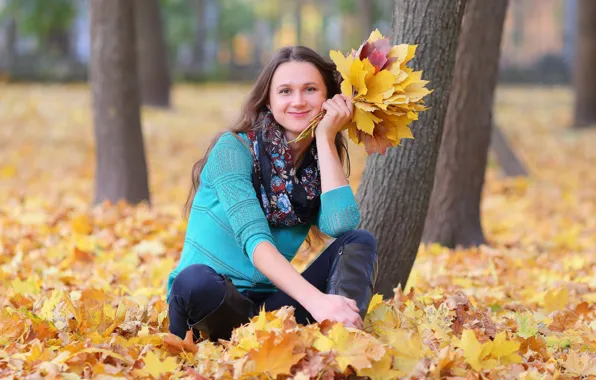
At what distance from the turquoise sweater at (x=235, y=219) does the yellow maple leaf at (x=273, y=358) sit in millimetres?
420

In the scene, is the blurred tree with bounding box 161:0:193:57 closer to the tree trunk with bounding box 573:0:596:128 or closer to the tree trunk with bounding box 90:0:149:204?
the tree trunk with bounding box 573:0:596:128

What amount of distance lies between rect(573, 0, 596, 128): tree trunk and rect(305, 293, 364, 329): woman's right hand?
11373 millimetres

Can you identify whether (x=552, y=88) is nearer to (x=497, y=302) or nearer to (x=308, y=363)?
(x=497, y=302)

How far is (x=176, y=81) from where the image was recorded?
22891 mm

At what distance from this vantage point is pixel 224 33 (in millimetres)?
35625

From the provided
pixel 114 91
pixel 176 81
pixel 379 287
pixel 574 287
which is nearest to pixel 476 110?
pixel 574 287

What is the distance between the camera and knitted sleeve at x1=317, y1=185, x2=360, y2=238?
296 centimetres

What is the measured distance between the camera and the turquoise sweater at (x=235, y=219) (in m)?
2.87

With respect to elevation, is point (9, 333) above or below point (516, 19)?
below

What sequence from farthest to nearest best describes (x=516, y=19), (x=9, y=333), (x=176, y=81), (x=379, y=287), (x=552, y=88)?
(x=516, y=19)
(x=552, y=88)
(x=176, y=81)
(x=379, y=287)
(x=9, y=333)

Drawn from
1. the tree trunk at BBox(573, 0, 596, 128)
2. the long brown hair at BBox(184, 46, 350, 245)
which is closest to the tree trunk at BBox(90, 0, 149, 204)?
the long brown hair at BBox(184, 46, 350, 245)

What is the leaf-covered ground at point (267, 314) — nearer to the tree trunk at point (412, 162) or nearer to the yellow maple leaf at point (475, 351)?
the yellow maple leaf at point (475, 351)

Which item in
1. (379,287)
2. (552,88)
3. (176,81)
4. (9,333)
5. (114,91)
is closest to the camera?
(9,333)

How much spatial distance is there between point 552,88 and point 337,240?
24.5 m
